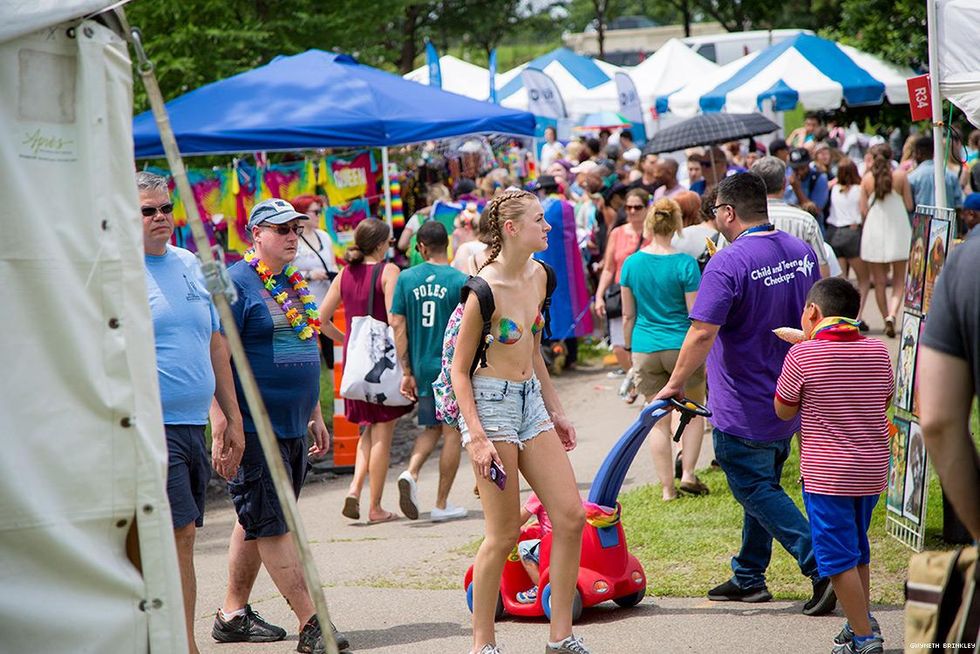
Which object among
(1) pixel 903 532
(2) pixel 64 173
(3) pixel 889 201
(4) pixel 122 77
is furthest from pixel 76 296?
(3) pixel 889 201

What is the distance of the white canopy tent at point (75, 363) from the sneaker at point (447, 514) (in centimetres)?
480

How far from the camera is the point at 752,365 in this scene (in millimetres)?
5672

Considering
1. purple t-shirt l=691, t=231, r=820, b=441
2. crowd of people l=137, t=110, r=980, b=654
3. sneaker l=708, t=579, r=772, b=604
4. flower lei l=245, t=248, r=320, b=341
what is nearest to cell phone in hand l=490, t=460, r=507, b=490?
crowd of people l=137, t=110, r=980, b=654

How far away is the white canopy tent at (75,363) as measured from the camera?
9.98 feet

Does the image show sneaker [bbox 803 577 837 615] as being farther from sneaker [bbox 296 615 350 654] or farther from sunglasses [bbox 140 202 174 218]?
sunglasses [bbox 140 202 174 218]

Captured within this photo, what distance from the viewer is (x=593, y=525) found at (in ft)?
18.5

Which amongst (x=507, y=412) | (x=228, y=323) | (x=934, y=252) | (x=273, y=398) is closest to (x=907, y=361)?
(x=934, y=252)

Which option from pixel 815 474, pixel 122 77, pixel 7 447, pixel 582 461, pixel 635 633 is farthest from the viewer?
pixel 582 461

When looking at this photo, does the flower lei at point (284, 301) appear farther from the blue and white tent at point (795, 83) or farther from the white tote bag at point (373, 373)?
the blue and white tent at point (795, 83)

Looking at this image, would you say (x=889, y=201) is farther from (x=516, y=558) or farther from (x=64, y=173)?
(x=64, y=173)

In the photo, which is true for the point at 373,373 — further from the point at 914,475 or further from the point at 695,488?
the point at 914,475

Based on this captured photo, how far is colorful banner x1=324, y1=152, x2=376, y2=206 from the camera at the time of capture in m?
13.0

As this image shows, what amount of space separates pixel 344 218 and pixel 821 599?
8.47 meters

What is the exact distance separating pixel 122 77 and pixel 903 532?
474 centimetres
